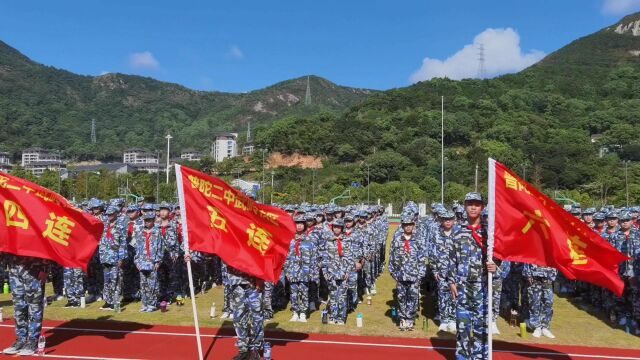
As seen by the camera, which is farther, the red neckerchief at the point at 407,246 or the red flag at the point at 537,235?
the red neckerchief at the point at 407,246

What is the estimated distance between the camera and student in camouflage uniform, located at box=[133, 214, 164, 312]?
36.2ft

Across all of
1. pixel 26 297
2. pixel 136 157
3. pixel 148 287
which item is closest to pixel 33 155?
pixel 136 157

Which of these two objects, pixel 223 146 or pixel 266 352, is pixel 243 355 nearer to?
pixel 266 352

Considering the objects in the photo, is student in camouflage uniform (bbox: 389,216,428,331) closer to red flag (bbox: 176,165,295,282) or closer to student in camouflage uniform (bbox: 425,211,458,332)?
student in camouflage uniform (bbox: 425,211,458,332)

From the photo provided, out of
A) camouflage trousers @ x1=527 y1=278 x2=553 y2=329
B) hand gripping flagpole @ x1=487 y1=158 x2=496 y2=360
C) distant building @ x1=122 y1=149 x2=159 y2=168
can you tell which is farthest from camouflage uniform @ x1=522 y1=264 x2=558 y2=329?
distant building @ x1=122 y1=149 x2=159 y2=168

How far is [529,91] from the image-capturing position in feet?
337

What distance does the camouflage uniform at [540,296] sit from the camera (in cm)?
973

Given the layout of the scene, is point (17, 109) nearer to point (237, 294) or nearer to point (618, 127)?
point (618, 127)

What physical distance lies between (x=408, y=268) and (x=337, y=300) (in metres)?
1.59

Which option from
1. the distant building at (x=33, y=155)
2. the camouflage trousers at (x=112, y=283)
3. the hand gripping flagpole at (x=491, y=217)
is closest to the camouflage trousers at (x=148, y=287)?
the camouflage trousers at (x=112, y=283)

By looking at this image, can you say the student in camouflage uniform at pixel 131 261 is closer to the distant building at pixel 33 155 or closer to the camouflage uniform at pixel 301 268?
the camouflage uniform at pixel 301 268

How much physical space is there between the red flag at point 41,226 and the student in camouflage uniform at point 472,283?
5681 millimetres

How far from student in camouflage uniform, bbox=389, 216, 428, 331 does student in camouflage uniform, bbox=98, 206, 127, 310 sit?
573 cm

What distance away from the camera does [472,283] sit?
24.3 ft
